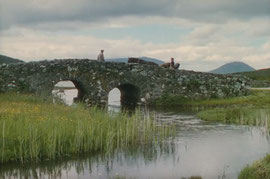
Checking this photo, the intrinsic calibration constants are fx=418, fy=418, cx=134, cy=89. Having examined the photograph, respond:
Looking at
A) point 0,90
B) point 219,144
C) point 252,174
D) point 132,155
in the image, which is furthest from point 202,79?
point 252,174

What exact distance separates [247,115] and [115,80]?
15.9 m

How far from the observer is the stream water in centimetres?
1391

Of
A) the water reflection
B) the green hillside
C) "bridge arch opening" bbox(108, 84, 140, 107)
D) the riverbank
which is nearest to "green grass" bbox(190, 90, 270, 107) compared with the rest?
the riverbank

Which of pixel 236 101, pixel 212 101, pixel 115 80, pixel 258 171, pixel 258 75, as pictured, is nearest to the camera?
pixel 258 171

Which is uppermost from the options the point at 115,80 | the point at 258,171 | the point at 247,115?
the point at 115,80

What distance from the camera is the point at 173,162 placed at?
15547mm

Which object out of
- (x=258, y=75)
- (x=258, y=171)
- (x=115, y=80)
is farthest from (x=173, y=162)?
(x=258, y=75)

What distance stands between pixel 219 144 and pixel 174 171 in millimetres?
5351

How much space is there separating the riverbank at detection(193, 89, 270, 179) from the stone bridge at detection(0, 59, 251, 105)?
8.75 ft

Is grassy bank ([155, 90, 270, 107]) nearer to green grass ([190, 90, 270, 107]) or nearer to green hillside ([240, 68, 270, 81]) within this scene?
green grass ([190, 90, 270, 107])

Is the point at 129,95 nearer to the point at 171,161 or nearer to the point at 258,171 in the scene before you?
the point at 171,161

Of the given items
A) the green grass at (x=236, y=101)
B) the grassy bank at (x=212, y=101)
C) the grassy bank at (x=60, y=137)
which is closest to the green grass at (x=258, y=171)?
the grassy bank at (x=60, y=137)

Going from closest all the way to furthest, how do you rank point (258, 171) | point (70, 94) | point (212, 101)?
point (258, 171), point (212, 101), point (70, 94)

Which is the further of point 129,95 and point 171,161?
point 129,95
